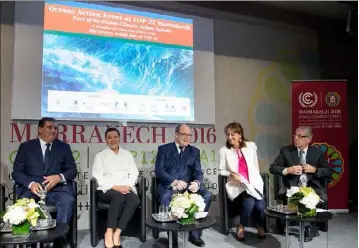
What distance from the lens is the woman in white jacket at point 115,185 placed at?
10.2ft

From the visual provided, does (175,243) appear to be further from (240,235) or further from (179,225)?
(179,225)

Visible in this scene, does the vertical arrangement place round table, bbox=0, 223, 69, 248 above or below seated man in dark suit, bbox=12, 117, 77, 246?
below

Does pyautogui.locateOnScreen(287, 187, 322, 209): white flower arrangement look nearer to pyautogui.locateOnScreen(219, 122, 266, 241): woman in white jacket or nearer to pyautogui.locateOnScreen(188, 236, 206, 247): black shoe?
pyautogui.locateOnScreen(219, 122, 266, 241): woman in white jacket

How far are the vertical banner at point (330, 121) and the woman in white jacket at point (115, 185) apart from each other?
2380 millimetres

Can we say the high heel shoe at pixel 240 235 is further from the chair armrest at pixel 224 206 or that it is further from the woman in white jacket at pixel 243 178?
the chair armrest at pixel 224 206

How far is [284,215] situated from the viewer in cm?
280

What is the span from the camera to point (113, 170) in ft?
11.4

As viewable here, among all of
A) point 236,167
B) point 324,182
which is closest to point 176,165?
point 236,167

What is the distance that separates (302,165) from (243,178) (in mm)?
696

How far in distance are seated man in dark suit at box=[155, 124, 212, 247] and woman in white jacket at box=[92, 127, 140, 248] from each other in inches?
10.9

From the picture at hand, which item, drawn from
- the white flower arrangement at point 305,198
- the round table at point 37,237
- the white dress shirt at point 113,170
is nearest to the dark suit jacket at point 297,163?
the white flower arrangement at point 305,198

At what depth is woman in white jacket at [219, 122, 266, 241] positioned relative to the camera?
344cm

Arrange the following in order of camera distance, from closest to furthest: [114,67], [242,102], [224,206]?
1. [224,206]
2. [114,67]
3. [242,102]

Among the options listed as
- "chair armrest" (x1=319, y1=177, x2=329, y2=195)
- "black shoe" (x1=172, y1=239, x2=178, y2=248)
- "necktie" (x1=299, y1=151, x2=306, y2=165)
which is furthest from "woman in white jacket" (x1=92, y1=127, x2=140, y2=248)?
"chair armrest" (x1=319, y1=177, x2=329, y2=195)
